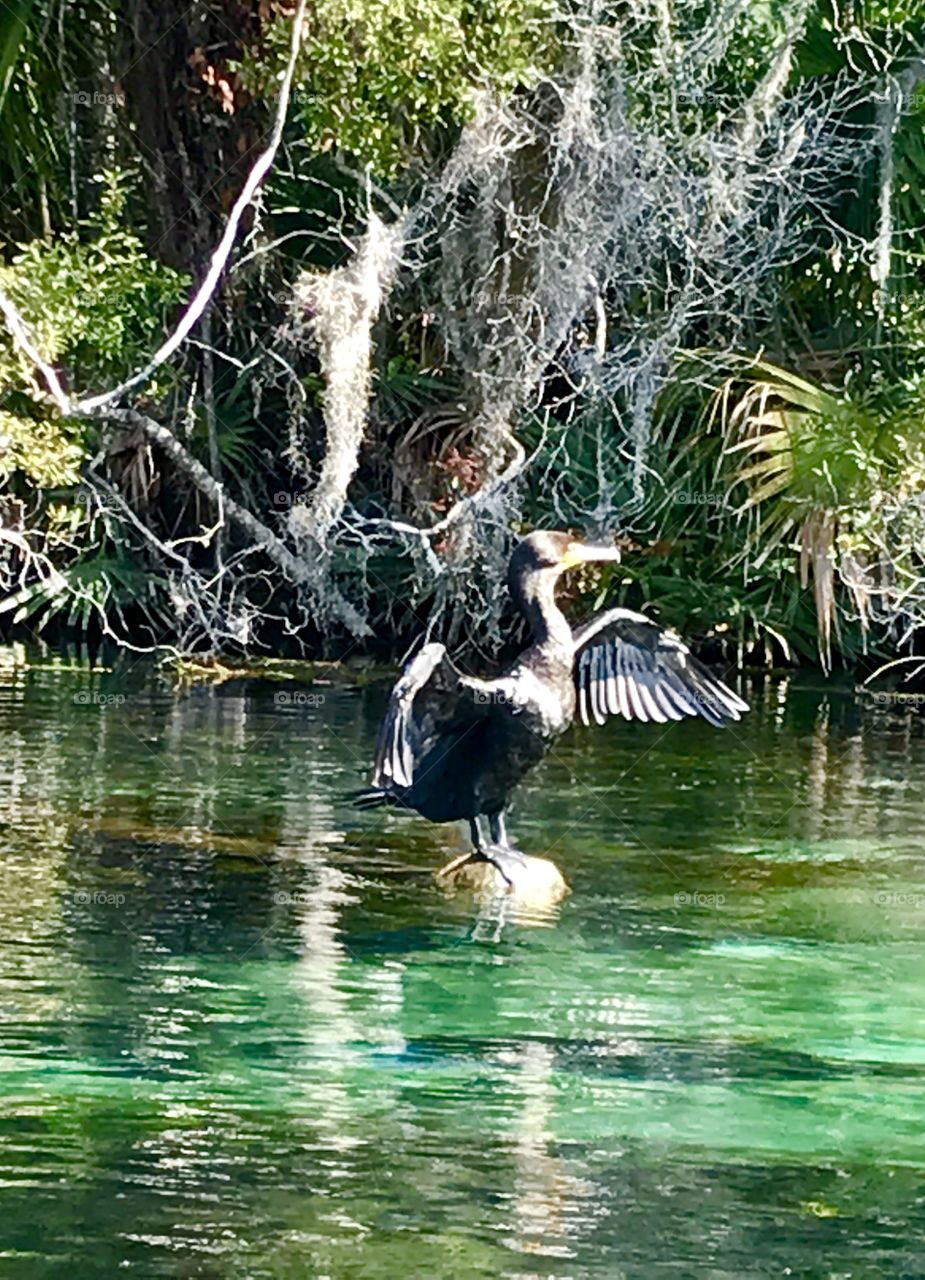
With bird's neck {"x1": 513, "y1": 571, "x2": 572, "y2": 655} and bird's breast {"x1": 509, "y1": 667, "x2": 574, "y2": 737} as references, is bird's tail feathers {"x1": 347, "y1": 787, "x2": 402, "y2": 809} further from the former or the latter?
bird's neck {"x1": 513, "y1": 571, "x2": 572, "y2": 655}

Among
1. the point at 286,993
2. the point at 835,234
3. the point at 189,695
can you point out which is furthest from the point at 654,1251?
the point at 835,234

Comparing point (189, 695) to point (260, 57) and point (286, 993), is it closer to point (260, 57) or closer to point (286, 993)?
point (260, 57)

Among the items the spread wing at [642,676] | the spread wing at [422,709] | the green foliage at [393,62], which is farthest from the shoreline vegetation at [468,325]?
the spread wing at [422,709]

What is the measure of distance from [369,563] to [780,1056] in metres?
8.92

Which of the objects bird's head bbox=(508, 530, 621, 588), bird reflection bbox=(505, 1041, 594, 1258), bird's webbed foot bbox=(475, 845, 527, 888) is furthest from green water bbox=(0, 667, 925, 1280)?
bird's head bbox=(508, 530, 621, 588)

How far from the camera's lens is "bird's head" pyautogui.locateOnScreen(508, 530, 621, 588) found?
28.8 ft

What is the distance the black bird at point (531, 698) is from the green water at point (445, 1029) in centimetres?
34

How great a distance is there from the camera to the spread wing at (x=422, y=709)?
299 inches

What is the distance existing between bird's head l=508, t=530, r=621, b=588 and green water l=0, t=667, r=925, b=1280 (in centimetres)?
115

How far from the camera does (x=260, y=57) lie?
44.4 ft

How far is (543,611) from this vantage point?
856 cm

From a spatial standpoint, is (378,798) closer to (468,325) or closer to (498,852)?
(498,852)

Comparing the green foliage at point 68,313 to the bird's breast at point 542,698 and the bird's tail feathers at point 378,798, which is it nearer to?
the bird's tail feathers at point 378,798

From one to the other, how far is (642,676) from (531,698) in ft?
2.02
